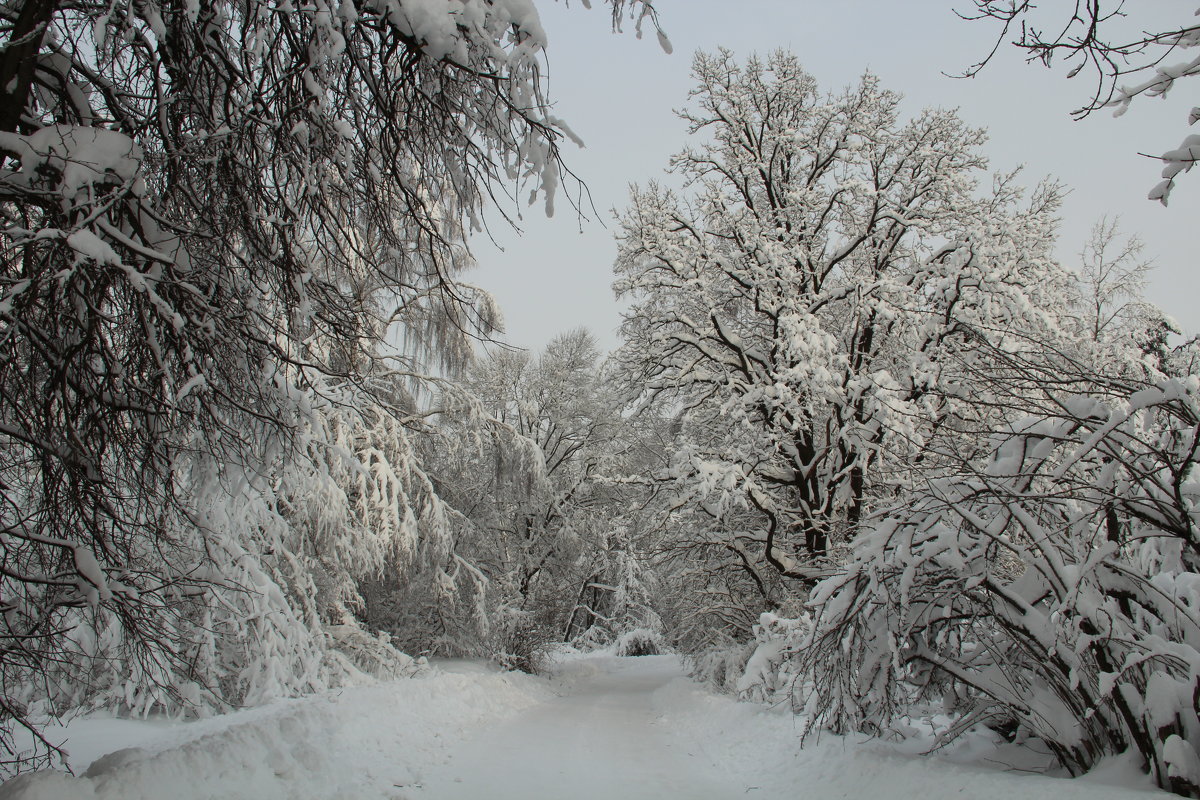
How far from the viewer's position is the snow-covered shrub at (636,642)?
25734 millimetres

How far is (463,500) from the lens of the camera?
14.2 m

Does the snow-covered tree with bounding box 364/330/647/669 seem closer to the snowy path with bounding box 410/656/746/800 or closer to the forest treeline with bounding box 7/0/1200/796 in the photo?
the forest treeline with bounding box 7/0/1200/796

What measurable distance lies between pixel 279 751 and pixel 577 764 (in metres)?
2.88

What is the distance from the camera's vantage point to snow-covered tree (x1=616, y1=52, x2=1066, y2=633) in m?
8.86

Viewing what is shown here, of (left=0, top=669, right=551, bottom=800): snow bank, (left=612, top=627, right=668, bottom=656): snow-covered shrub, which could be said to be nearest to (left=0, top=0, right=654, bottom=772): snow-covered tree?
(left=0, top=669, right=551, bottom=800): snow bank

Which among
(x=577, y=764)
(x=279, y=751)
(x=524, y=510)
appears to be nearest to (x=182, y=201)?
(x=279, y=751)

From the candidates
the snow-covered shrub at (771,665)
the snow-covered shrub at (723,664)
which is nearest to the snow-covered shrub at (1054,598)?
the snow-covered shrub at (771,665)

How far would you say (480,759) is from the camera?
6512 millimetres

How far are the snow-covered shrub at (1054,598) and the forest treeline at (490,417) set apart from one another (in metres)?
0.03

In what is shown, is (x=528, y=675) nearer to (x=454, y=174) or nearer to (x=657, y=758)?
(x=657, y=758)

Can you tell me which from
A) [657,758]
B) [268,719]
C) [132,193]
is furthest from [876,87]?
[268,719]

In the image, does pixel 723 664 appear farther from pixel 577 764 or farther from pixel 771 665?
pixel 577 764

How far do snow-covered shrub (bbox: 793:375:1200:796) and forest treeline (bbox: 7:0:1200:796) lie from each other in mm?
31

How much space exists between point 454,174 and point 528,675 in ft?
43.6
